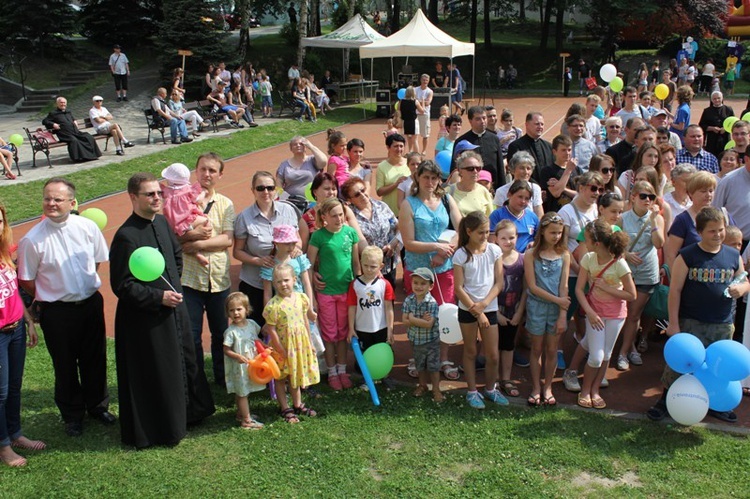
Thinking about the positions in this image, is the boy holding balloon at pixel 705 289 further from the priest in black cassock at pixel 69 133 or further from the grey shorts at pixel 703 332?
the priest in black cassock at pixel 69 133

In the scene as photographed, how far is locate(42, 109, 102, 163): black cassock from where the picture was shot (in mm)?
16047

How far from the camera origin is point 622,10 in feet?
121

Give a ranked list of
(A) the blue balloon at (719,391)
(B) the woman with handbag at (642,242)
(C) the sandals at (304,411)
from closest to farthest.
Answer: (A) the blue balloon at (719,391)
(C) the sandals at (304,411)
(B) the woman with handbag at (642,242)

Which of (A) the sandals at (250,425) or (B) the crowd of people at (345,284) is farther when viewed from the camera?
(A) the sandals at (250,425)

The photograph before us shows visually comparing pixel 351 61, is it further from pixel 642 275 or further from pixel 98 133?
pixel 642 275

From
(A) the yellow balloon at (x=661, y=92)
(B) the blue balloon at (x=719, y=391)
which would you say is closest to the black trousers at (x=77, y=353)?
(B) the blue balloon at (x=719, y=391)

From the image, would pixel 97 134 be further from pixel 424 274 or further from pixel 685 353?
pixel 685 353

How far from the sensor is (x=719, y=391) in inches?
193

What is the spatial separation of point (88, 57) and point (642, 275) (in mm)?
29356

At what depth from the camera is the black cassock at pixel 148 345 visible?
4789mm

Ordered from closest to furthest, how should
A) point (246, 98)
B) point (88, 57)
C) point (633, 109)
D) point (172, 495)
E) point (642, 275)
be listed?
point (172, 495)
point (642, 275)
point (633, 109)
point (246, 98)
point (88, 57)

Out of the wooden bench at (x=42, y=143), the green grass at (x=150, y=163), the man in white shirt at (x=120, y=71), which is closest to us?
the green grass at (x=150, y=163)

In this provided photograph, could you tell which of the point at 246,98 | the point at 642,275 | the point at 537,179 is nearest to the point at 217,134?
the point at 246,98

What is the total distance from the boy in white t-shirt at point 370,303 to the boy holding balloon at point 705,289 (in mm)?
2308
